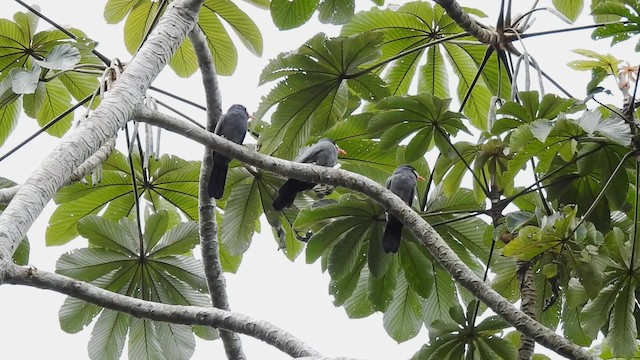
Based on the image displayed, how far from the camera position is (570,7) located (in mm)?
4852

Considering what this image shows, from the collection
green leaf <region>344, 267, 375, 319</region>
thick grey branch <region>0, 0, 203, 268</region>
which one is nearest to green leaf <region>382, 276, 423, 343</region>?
green leaf <region>344, 267, 375, 319</region>

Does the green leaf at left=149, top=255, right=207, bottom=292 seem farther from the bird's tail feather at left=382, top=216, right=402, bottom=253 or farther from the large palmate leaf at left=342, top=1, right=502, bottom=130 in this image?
the large palmate leaf at left=342, top=1, right=502, bottom=130

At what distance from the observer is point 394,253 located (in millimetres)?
4082

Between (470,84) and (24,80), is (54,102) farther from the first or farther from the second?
(470,84)

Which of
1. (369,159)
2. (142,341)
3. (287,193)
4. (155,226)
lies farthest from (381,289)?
(142,341)

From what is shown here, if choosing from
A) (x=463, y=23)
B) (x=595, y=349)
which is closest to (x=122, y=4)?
(x=463, y=23)

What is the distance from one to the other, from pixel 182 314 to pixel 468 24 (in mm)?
2048

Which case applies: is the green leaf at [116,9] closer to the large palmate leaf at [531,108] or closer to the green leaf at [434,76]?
the green leaf at [434,76]

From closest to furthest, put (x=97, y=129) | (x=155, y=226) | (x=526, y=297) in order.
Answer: (x=97, y=129), (x=526, y=297), (x=155, y=226)

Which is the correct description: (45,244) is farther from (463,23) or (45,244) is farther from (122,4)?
(463,23)

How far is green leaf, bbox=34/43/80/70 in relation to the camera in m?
2.96

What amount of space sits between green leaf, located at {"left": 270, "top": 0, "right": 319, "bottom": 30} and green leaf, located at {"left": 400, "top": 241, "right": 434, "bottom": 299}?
132 cm

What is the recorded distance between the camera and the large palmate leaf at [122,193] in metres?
4.49

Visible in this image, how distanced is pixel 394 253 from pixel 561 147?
1.07 metres
